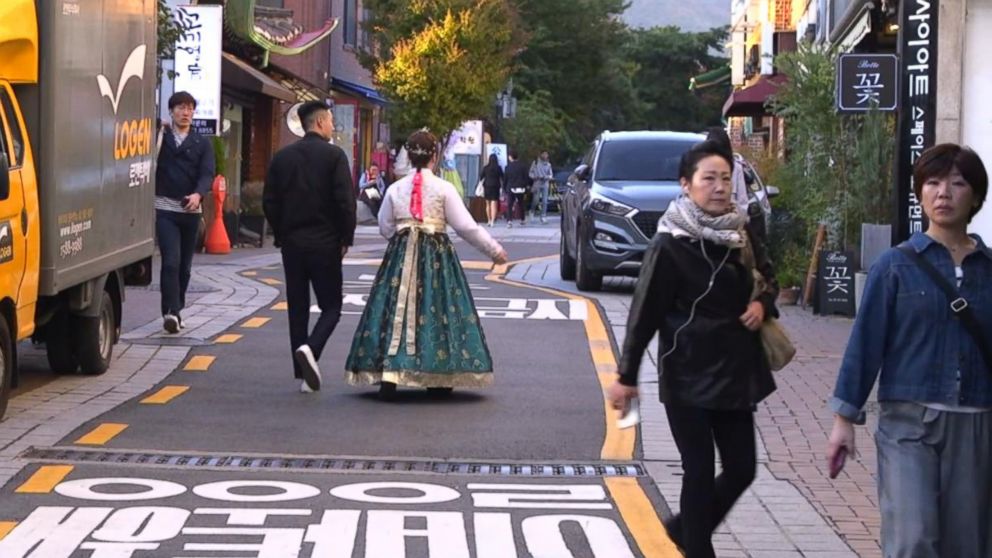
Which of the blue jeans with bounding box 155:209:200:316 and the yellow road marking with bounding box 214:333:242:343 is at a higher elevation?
the blue jeans with bounding box 155:209:200:316

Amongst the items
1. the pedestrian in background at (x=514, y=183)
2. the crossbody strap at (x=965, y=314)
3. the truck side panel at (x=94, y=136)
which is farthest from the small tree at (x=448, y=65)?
the crossbody strap at (x=965, y=314)

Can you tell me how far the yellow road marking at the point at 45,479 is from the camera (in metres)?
8.53

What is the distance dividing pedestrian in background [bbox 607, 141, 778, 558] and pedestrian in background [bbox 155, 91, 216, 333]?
28.6ft

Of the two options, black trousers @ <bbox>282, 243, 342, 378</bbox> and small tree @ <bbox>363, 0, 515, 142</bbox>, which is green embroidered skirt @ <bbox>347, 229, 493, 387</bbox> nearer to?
black trousers @ <bbox>282, 243, 342, 378</bbox>

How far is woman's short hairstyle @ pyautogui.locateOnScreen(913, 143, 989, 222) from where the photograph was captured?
5.65 metres

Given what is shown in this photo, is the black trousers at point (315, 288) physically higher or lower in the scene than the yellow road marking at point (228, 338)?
higher

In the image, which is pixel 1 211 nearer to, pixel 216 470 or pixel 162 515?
pixel 216 470

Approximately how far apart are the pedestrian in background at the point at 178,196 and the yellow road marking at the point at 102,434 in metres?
4.42

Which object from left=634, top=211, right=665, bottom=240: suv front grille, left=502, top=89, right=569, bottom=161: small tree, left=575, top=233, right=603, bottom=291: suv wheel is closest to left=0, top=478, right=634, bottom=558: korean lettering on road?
left=634, top=211, right=665, bottom=240: suv front grille

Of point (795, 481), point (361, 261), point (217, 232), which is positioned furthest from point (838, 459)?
point (217, 232)

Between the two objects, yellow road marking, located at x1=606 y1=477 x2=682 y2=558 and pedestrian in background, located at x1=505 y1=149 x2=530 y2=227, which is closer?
yellow road marking, located at x1=606 y1=477 x2=682 y2=558

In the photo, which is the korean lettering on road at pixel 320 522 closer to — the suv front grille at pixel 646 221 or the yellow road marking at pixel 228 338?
the yellow road marking at pixel 228 338

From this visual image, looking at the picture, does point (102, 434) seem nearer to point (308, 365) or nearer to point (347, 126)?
point (308, 365)

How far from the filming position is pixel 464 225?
37.8 feet
